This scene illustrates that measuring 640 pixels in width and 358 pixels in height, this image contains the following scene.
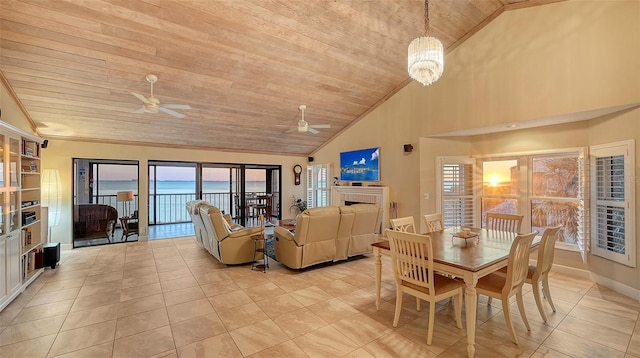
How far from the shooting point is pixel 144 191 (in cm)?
653

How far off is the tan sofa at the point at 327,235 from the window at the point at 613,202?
3.12m

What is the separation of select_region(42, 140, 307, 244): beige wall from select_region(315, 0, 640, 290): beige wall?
14.7ft

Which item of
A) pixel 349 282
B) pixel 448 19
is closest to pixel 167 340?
pixel 349 282

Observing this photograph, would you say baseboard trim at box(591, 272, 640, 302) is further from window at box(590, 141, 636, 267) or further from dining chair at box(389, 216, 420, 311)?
dining chair at box(389, 216, 420, 311)

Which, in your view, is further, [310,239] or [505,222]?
[310,239]

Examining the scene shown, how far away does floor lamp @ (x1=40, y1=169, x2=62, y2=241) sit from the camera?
5.27m

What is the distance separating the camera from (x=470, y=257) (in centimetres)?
252

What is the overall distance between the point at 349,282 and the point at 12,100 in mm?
6036

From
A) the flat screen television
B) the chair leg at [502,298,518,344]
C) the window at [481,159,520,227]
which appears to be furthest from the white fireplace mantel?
the chair leg at [502,298,518,344]

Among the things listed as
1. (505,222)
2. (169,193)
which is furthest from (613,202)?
(169,193)

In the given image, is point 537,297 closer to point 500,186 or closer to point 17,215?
point 500,186

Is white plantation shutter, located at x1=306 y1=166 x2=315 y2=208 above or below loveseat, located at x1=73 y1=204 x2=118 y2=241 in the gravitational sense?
above

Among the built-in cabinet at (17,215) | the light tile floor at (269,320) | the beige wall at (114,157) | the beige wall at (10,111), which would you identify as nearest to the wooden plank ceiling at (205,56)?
the beige wall at (10,111)

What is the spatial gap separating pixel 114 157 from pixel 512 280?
7626 mm
